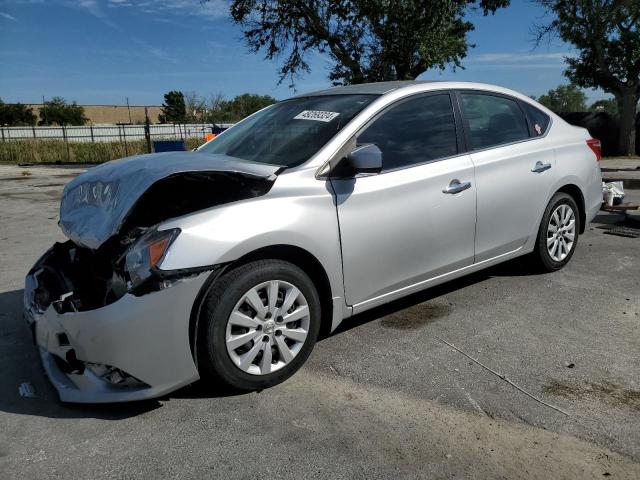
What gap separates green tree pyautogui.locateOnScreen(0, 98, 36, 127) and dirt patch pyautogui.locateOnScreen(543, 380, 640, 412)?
8960 cm

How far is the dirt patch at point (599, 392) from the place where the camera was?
287 cm

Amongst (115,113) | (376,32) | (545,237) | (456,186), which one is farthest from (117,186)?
(115,113)

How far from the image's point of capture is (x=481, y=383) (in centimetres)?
311

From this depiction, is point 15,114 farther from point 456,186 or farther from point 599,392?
point 599,392

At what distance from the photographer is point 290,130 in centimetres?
382

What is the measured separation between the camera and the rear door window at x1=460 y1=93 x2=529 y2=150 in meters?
4.19

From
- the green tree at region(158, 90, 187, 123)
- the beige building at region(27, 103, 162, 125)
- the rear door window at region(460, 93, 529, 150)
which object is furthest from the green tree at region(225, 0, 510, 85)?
the beige building at region(27, 103, 162, 125)

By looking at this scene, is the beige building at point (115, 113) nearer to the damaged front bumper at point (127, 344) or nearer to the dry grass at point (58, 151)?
the dry grass at point (58, 151)

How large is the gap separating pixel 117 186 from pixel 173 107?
89742 mm

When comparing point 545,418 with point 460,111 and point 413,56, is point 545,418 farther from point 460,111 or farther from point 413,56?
point 413,56

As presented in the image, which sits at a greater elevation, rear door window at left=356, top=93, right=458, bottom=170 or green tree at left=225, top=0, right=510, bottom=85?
green tree at left=225, top=0, right=510, bottom=85

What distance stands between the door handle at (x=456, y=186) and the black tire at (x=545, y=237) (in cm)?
114

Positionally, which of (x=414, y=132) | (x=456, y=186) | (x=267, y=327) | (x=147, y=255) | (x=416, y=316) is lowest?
(x=416, y=316)

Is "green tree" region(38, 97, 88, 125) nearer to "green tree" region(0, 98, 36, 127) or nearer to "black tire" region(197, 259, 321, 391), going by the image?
"green tree" region(0, 98, 36, 127)
